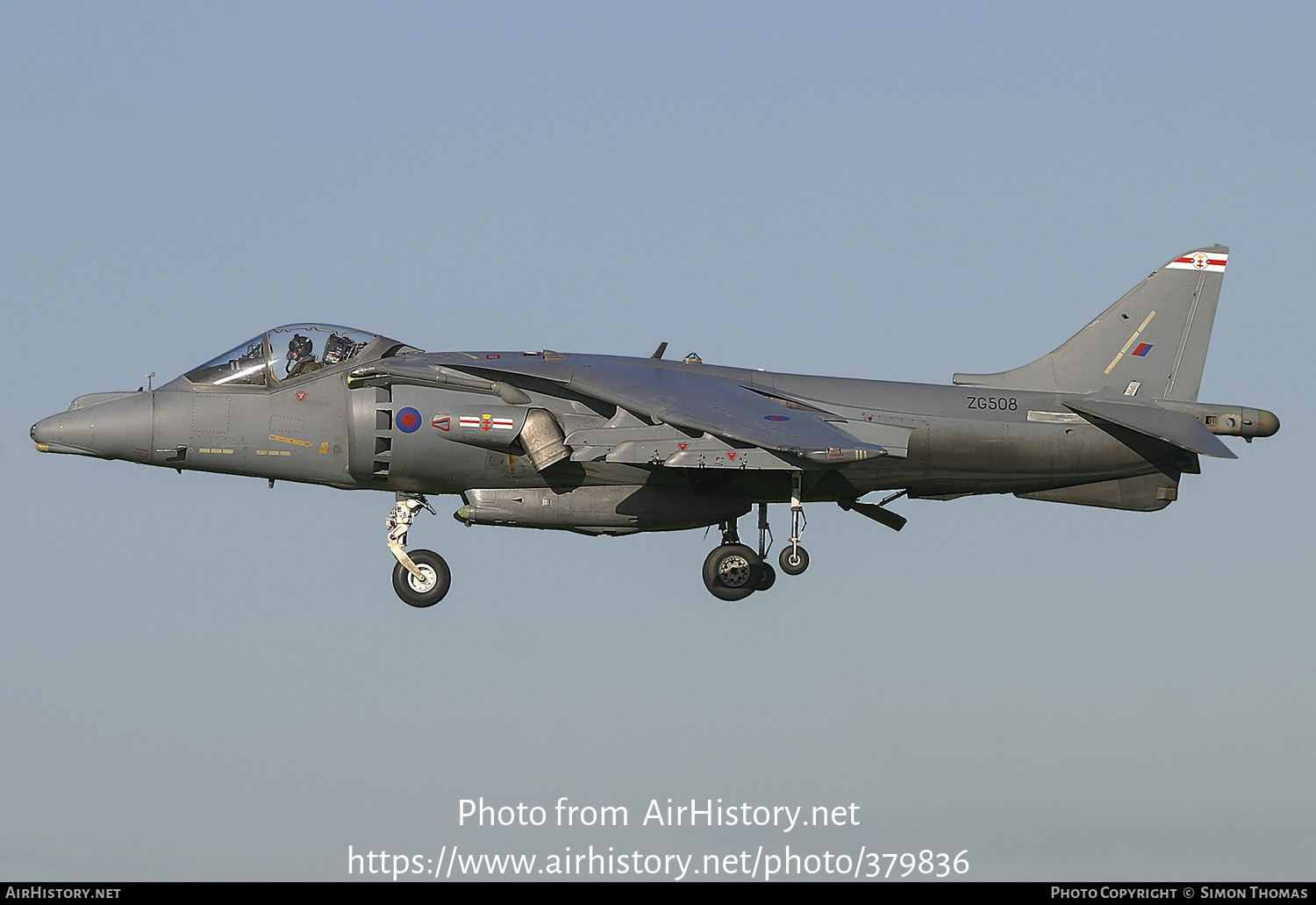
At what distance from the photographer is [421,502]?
953 inches

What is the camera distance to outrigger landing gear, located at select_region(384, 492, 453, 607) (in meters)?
24.0

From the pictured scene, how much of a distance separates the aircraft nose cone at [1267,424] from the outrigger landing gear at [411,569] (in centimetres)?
1127

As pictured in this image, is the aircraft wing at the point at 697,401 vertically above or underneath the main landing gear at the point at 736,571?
above

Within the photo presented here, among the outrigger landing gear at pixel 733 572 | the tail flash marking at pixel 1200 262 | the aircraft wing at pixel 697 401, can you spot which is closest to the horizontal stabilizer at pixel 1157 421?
the tail flash marking at pixel 1200 262

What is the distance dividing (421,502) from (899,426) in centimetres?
649

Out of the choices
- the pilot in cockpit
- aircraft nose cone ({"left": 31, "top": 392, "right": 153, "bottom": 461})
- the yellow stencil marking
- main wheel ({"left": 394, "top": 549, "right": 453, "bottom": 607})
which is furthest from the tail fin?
aircraft nose cone ({"left": 31, "top": 392, "right": 153, "bottom": 461})

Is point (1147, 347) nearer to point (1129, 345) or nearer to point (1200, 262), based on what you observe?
point (1129, 345)

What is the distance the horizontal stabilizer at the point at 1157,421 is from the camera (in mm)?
23484

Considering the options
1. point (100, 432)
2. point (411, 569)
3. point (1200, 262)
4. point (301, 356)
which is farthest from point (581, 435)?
Answer: point (1200, 262)

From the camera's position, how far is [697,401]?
73.0 feet

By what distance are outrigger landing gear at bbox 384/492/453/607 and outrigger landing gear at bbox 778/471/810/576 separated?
4.52 metres

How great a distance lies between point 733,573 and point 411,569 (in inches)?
173

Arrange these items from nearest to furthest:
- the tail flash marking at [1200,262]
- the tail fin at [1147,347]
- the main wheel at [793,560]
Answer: the main wheel at [793,560], the tail fin at [1147,347], the tail flash marking at [1200,262]

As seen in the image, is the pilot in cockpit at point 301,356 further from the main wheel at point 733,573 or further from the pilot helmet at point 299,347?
the main wheel at point 733,573
